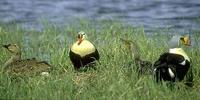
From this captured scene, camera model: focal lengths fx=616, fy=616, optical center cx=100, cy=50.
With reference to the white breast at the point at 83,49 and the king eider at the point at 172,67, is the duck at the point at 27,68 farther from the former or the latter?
the king eider at the point at 172,67

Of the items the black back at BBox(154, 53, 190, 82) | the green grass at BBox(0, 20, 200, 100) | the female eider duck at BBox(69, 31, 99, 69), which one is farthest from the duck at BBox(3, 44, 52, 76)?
the black back at BBox(154, 53, 190, 82)

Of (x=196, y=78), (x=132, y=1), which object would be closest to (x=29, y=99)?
(x=196, y=78)

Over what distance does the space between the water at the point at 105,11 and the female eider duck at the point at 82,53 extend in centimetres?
636

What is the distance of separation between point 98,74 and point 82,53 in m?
0.81

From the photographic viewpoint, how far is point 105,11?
22047mm

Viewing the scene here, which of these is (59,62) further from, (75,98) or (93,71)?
(75,98)

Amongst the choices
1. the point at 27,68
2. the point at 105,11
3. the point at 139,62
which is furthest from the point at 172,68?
the point at 105,11

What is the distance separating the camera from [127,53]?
10.1m

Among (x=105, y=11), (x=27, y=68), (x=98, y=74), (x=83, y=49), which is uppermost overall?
(x=83, y=49)

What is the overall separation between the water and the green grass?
4210 millimetres

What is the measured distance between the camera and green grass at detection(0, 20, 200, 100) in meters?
7.77

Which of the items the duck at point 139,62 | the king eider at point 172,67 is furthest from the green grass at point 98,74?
the king eider at point 172,67

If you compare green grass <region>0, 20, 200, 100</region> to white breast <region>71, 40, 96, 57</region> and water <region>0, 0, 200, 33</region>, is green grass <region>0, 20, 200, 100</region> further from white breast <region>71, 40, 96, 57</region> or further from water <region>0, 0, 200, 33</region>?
water <region>0, 0, 200, 33</region>

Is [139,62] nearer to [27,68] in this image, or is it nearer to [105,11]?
[27,68]
